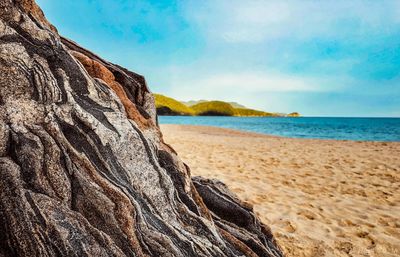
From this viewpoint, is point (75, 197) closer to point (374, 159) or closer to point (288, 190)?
point (288, 190)

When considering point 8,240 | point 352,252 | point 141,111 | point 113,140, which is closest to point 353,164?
point 352,252

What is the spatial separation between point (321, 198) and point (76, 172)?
704 centimetres

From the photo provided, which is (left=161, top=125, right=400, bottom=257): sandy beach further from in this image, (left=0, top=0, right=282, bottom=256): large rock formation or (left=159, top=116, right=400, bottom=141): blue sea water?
(left=159, top=116, right=400, bottom=141): blue sea water

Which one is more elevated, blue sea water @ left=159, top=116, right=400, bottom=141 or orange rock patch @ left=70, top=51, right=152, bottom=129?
orange rock patch @ left=70, top=51, right=152, bottom=129

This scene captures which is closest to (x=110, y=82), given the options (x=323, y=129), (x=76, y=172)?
(x=76, y=172)

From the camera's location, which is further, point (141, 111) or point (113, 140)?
point (141, 111)

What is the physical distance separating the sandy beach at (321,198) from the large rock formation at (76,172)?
7.86ft

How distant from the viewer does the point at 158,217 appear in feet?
10.1

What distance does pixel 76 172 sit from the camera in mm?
2840

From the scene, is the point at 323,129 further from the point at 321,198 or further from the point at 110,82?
the point at 110,82

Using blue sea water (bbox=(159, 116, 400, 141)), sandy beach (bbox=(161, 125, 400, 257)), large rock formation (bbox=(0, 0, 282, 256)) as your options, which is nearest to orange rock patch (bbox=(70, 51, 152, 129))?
large rock formation (bbox=(0, 0, 282, 256))

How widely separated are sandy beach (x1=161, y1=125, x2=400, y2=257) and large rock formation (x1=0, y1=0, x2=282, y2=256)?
2397 millimetres

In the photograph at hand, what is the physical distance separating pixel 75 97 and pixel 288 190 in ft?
23.1

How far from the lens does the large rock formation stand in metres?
2.56
